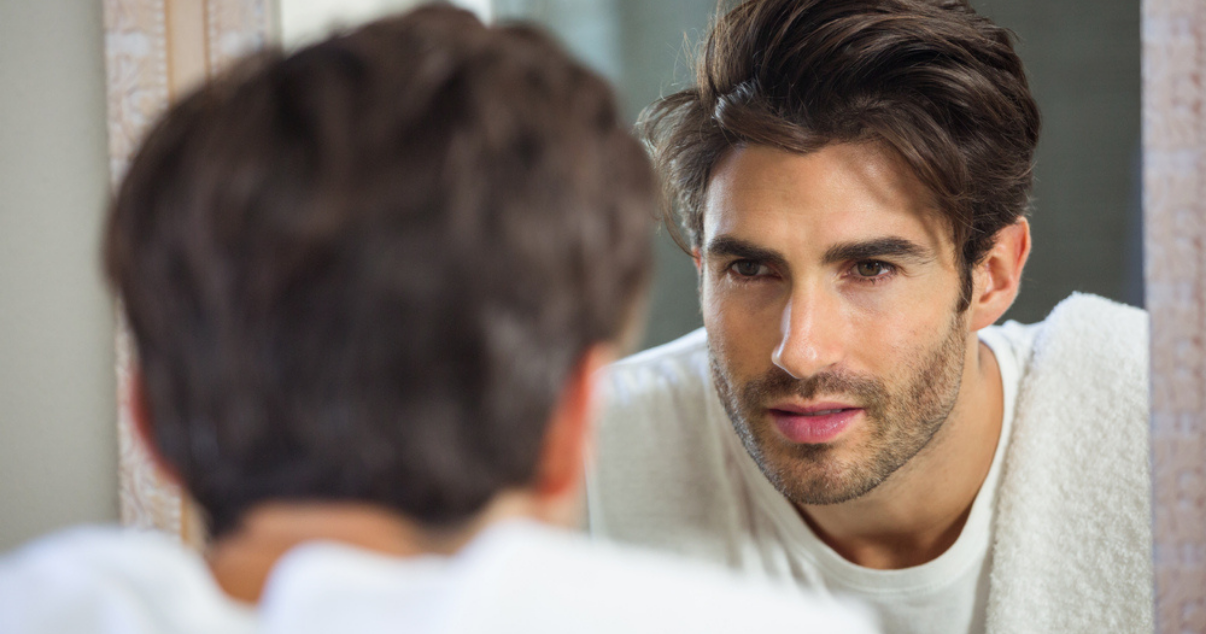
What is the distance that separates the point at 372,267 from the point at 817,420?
2.24ft

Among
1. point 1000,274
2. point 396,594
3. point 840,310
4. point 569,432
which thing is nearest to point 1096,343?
point 1000,274

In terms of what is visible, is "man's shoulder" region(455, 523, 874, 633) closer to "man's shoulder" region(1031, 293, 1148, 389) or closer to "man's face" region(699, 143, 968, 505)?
"man's face" region(699, 143, 968, 505)

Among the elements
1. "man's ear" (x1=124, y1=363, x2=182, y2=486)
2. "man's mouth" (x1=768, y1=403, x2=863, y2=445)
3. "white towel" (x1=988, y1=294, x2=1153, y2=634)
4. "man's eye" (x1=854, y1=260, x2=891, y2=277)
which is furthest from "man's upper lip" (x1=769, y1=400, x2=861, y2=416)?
"man's ear" (x1=124, y1=363, x2=182, y2=486)

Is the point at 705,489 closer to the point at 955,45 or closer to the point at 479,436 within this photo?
the point at 955,45

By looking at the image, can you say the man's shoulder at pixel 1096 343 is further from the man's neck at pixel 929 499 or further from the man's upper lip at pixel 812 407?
the man's upper lip at pixel 812 407

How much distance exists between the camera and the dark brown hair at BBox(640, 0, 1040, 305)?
932 millimetres

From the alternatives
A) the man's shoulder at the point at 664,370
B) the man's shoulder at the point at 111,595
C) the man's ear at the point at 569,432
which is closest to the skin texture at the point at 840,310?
the man's shoulder at the point at 664,370

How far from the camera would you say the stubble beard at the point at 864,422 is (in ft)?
3.05

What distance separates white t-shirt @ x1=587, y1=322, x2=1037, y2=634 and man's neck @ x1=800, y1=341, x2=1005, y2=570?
0.02m

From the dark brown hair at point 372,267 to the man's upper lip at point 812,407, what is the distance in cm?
58

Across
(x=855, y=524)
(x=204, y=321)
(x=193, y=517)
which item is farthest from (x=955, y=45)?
(x=193, y=517)

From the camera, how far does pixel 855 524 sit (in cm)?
108

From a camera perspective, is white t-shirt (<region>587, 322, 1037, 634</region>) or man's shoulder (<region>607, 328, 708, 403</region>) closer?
white t-shirt (<region>587, 322, 1037, 634</region>)

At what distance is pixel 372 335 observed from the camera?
0.35m
